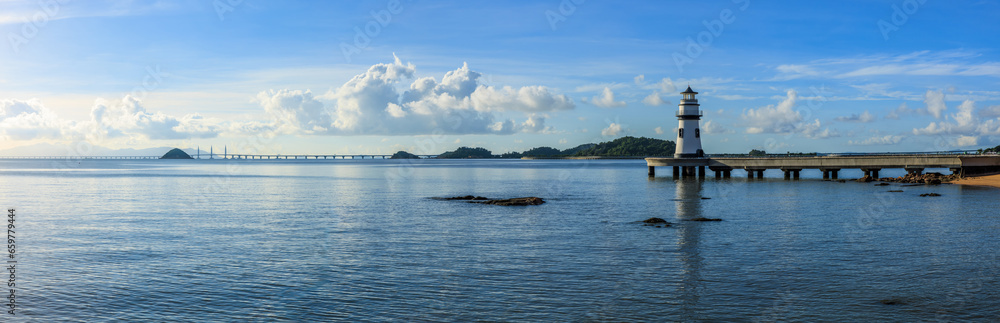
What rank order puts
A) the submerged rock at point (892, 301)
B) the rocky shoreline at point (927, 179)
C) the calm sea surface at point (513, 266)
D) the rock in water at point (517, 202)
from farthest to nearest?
the rocky shoreline at point (927, 179) < the rock in water at point (517, 202) < the submerged rock at point (892, 301) < the calm sea surface at point (513, 266)

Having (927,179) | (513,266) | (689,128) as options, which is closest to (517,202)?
(513,266)

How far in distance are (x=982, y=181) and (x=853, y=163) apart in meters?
12.6

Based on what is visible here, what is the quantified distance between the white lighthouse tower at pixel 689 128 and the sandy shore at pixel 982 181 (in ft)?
88.0

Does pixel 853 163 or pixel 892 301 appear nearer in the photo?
pixel 892 301

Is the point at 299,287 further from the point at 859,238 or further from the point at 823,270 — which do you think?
the point at 859,238

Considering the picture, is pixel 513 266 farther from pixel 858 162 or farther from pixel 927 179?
pixel 858 162

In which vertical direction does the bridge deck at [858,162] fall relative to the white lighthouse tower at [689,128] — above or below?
below

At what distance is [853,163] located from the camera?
74.6 meters

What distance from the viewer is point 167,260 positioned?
22.5 meters

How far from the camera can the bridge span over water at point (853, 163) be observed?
6794 centimetres

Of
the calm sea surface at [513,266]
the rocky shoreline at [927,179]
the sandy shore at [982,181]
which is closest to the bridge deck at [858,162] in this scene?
the rocky shoreline at [927,179]

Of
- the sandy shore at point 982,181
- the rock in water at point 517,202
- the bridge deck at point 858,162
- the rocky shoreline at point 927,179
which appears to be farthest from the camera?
the bridge deck at point 858,162

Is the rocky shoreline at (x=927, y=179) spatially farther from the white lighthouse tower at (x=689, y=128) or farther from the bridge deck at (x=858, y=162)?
the white lighthouse tower at (x=689, y=128)

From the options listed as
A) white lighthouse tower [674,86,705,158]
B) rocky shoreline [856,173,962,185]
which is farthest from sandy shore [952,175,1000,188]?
white lighthouse tower [674,86,705,158]
